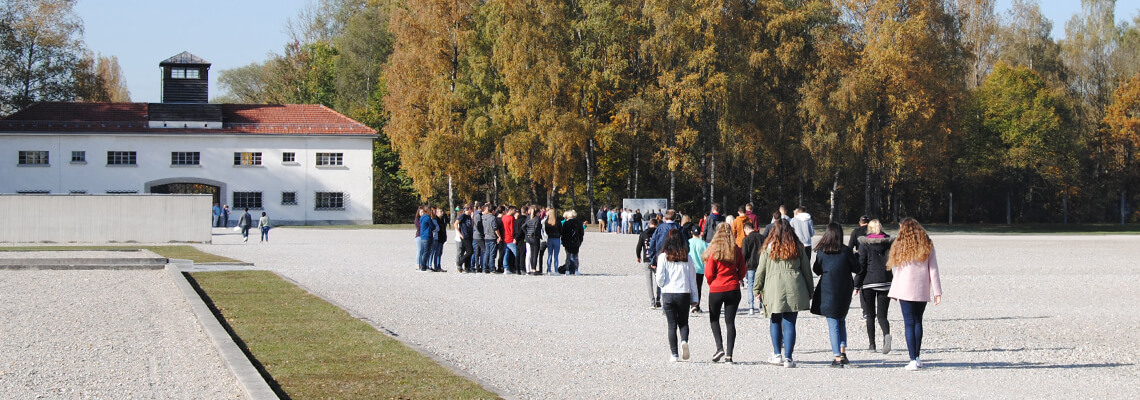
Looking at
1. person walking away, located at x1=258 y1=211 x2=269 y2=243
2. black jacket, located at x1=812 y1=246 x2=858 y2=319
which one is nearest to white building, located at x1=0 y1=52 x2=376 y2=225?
person walking away, located at x1=258 y1=211 x2=269 y2=243

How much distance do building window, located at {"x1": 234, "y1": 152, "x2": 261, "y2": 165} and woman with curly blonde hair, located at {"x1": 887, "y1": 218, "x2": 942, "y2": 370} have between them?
2155 inches

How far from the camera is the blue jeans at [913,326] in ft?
35.9

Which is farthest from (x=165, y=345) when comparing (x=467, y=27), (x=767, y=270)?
(x=467, y=27)

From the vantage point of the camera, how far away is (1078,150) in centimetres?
7031

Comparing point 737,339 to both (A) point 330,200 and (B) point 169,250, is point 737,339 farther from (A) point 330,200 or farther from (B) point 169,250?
(A) point 330,200

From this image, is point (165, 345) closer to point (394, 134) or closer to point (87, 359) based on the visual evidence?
point (87, 359)

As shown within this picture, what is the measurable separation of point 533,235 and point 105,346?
13.0m

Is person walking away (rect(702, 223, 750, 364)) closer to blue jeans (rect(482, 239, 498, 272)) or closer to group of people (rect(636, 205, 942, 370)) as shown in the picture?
group of people (rect(636, 205, 942, 370))

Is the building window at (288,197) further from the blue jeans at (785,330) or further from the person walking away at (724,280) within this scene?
the blue jeans at (785,330)

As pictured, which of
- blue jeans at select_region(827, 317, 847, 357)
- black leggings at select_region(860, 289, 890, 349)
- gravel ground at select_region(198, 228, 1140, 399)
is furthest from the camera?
black leggings at select_region(860, 289, 890, 349)

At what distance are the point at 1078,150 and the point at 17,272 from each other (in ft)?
207

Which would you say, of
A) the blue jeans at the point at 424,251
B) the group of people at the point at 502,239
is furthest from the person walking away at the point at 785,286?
the blue jeans at the point at 424,251

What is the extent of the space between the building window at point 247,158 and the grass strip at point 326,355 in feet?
150

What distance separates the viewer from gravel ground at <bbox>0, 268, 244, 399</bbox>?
375 inches
